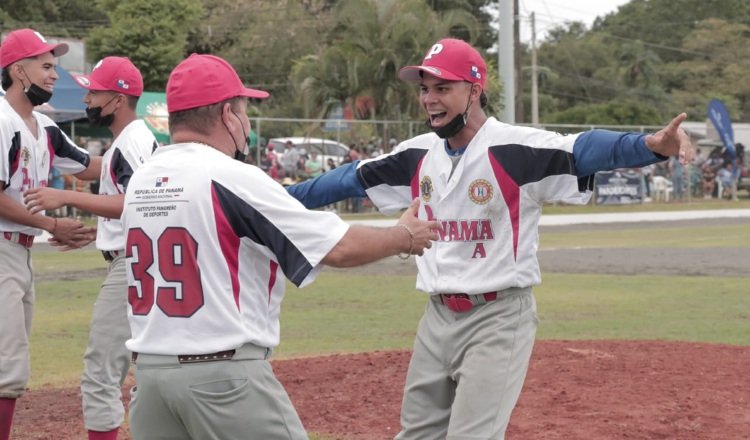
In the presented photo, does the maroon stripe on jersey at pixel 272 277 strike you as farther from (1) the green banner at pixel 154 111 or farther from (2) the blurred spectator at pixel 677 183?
(2) the blurred spectator at pixel 677 183

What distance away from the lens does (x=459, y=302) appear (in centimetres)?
550

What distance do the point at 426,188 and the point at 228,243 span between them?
1869mm

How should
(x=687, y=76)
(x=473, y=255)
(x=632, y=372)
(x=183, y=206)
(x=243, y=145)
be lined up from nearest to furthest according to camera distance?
(x=183, y=206), (x=243, y=145), (x=473, y=255), (x=632, y=372), (x=687, y=76)

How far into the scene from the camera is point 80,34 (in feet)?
199

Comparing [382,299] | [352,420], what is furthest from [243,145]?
[382,299]

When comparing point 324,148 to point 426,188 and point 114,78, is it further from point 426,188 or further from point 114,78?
point 426,188

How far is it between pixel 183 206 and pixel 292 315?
1043cm

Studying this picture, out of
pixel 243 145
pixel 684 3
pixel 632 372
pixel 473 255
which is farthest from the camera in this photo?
pixel 684 3

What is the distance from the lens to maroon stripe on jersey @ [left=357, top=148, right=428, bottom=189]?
19.8 feet

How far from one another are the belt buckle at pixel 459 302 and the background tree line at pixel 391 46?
33.1 m

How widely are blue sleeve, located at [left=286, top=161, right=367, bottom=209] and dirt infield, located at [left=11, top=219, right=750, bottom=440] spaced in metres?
2.33

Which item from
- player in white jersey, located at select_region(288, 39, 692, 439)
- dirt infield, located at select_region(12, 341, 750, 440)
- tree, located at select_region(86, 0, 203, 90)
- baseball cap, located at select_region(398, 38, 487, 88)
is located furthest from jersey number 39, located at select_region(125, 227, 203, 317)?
tree, located at select_region(86, 0, 203, 90)

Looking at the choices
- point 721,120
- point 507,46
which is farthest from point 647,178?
point 507,46

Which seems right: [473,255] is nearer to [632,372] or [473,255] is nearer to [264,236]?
[264,236]
